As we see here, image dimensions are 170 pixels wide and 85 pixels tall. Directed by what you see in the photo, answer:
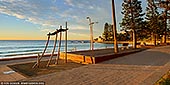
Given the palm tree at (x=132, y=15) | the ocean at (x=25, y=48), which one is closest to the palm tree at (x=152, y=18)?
the palm tree at (x=132, y=15)

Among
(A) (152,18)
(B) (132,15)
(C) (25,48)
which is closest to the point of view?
(B) (132,15)

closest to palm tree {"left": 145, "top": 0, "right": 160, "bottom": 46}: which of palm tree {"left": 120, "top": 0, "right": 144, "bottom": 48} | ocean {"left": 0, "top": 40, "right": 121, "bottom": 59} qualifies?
palm tree {"left": 120, "top": 0, "right": 144, "bottom": 48}

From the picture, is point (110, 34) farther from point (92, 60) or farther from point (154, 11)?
point (92, 60)

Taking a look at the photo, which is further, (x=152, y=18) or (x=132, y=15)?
(x=152, y=18)

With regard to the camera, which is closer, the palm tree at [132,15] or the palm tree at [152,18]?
the palm tree at [132,15]

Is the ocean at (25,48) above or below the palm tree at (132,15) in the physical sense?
below

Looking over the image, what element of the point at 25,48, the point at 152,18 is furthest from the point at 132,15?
the point at 25,48

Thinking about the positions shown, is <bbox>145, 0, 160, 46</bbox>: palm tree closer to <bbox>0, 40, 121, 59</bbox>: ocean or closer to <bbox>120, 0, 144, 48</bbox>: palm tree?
<bbox>120, 0, 144, 48</bbox>: palm tree

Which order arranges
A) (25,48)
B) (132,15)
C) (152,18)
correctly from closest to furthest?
(132,15) < (152,18) < (25,48)

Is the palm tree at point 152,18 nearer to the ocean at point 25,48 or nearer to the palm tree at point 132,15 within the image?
the palm tree at point 132,15

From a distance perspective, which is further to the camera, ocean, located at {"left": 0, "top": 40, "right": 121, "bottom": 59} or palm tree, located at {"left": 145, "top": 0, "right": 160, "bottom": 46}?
palm tree, located at {"left": 145, "top": 0, "right": 160, "bottom": 46}

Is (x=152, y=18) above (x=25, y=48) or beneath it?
above

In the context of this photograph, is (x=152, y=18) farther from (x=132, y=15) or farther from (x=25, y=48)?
(x=25, y=48)

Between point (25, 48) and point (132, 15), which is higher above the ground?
point (132, 15)
